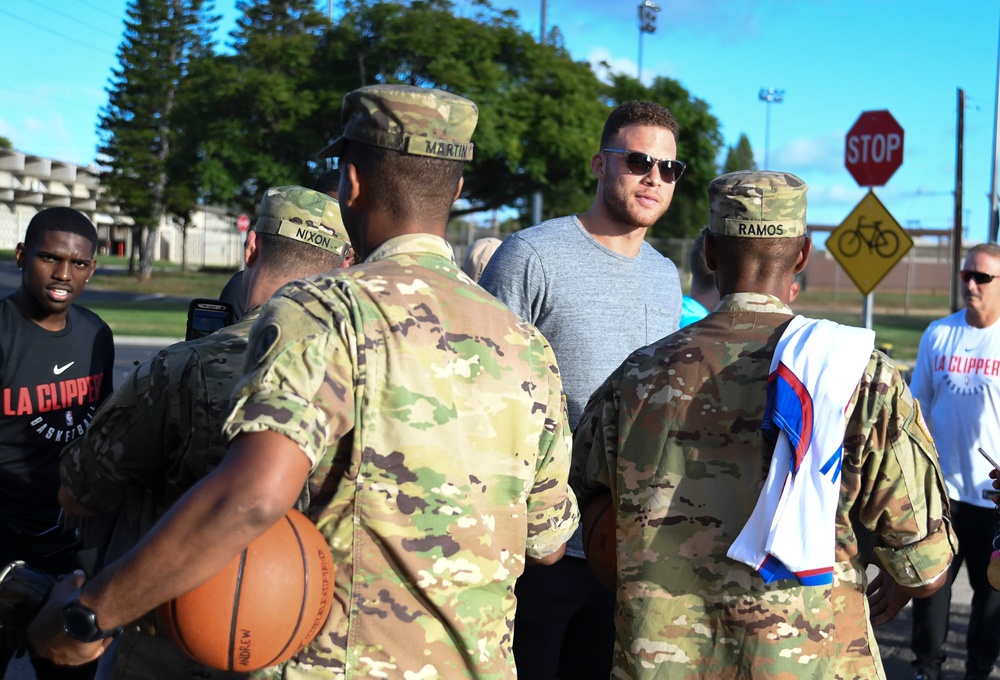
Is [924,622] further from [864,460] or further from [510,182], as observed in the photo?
[510,182]

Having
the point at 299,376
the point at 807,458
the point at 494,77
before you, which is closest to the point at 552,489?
the point at 807,458

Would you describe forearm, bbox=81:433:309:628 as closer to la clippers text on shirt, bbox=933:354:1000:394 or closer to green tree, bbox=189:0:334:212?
la clippers text on shirt, bbox=933:354:1000:394

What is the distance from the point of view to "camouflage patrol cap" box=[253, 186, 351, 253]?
300 cm

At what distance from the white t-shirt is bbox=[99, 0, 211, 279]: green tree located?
48.4m

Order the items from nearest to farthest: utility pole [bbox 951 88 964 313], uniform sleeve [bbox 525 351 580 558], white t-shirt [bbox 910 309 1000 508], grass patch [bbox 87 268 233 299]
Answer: uniform sleeve [bbox 525 351 580 558], white t-shirt [bbox 910 309 1000 508], utility pole [bbox 951 88 964 313], grass patch [bbox 87 268 233 299]

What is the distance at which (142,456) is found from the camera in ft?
8.46

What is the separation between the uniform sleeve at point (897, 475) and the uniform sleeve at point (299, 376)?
1415 mm

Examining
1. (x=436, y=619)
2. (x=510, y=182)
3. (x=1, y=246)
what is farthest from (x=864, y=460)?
(x=1, y=246)

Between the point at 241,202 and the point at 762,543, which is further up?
the point at 241,202

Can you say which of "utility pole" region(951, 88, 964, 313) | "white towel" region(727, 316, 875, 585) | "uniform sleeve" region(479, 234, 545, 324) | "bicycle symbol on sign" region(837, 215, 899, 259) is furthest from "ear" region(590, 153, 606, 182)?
"utility pole" region(951, 88, 964, 313)

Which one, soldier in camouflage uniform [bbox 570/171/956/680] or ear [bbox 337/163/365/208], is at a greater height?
ear [bbox 337/163/365/208]

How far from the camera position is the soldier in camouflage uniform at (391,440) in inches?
72.2

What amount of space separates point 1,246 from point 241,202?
2011 inches

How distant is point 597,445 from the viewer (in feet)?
9.74
